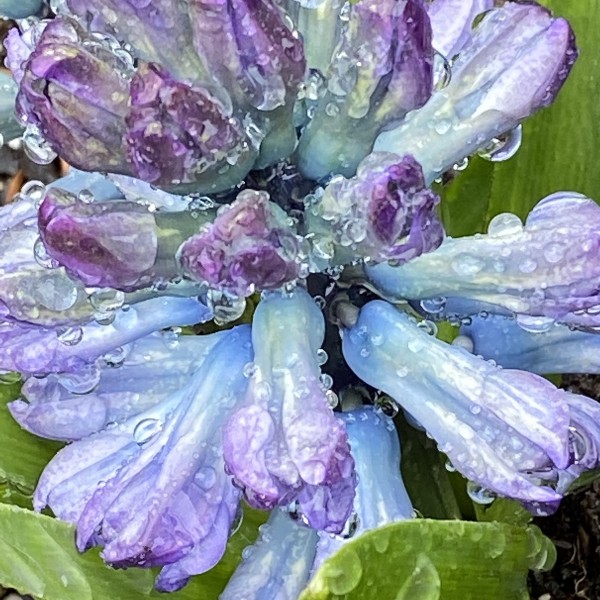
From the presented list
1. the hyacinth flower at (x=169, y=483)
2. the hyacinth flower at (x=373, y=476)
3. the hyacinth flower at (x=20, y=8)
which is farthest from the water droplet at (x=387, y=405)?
the hyacinth flower at (x=20, y=8)

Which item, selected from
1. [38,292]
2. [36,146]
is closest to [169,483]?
[38,292]

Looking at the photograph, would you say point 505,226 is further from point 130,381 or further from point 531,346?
point 130,381

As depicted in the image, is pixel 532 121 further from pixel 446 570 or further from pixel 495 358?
pixel 446 570

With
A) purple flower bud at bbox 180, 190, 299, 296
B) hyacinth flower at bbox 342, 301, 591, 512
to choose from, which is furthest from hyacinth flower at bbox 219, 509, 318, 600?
purple flower bud at bbox 180, 190, 299, 296

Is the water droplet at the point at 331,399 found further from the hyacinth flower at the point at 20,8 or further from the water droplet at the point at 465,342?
the hyacinth flower at the point at 20,8

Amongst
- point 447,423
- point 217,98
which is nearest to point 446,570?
point 447,423

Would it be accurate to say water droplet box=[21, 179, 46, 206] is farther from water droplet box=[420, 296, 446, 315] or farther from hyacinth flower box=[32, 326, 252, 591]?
water droplet box=[420, 296, 446, 315]
